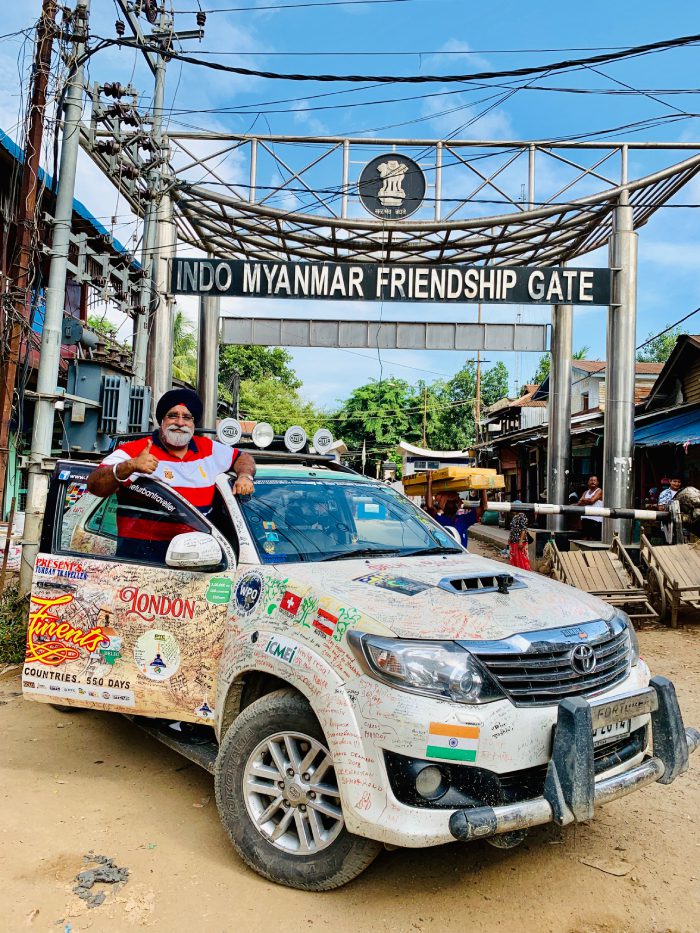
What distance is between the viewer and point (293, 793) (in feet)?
9.25

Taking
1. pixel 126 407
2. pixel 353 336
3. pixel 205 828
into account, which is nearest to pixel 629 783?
pixel 205 828

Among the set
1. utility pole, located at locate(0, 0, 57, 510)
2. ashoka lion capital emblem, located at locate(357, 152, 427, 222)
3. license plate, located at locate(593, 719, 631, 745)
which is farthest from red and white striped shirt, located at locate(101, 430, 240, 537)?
ashoka lion capital emblem, located at locate(357, 152, 427, 222)

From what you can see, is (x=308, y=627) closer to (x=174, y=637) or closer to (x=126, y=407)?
(x=174, y=637)

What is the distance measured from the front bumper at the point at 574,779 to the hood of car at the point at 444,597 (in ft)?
1.21

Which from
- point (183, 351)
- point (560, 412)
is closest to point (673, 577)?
point (560, 412)

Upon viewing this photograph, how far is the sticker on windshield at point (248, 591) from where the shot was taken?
10.5 feet

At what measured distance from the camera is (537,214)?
13.7m

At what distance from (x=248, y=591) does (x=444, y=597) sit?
0.94m

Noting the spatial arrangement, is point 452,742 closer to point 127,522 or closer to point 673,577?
point 127,522

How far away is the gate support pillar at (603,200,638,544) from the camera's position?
13.1 metres

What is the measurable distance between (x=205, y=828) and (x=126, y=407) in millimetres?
7869

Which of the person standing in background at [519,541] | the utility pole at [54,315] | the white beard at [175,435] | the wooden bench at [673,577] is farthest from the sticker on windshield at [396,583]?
the person standing in background at [519,541]

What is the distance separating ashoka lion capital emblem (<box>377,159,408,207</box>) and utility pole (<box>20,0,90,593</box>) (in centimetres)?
732

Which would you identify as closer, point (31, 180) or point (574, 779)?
point (574, 779)
